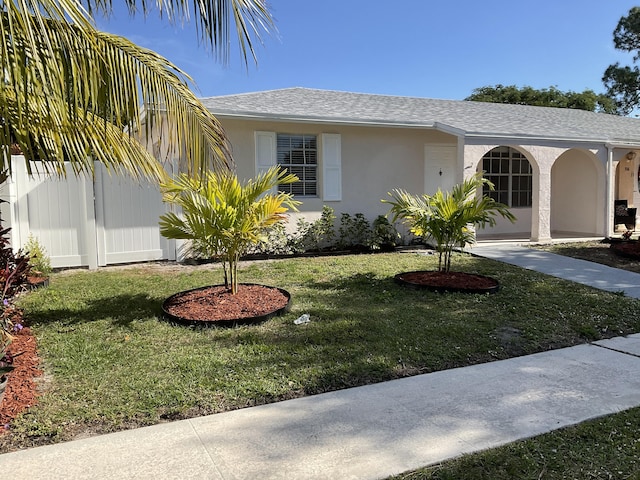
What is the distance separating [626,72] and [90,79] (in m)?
38.0

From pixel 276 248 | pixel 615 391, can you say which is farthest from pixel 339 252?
pixel 615 391

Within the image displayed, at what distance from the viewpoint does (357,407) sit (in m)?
3.46

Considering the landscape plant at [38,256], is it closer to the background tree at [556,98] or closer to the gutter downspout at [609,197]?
the gutter downspout at [609,197]

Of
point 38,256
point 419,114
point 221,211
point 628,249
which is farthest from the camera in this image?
point 419,114

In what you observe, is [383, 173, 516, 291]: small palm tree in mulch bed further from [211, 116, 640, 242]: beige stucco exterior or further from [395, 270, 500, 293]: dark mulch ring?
[211, 116, 640, 242]: beige stucco exterior

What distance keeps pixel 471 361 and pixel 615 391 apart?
117cm

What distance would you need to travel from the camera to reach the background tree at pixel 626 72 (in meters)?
30.8

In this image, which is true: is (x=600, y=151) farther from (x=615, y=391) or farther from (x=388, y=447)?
(x=388, y=447)

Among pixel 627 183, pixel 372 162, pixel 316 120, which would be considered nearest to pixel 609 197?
pixel 627 183

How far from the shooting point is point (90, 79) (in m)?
3.20

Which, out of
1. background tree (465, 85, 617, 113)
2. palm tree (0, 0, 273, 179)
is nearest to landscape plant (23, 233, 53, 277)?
palm tree (0, 0, 273, 179)

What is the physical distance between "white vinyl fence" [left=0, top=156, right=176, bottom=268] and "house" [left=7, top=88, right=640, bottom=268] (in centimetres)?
2

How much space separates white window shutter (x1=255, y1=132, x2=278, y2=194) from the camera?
1058cm

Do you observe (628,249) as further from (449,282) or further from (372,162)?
(372,162)
